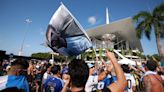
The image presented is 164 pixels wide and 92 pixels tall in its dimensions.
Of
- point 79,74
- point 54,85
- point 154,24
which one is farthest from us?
point 154,24

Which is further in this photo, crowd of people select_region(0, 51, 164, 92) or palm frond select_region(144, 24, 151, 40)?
palm frond select_region(144, 24, 151, 40)

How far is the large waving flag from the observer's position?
8422 mm

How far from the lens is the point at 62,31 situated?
8852 mm

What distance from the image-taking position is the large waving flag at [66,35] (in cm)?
842

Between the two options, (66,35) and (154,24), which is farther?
(154,24)

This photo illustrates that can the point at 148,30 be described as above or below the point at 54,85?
above

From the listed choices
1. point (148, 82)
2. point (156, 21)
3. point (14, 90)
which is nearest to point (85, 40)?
point (148, 82)

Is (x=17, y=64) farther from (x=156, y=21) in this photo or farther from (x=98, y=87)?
(x=156, y=21)

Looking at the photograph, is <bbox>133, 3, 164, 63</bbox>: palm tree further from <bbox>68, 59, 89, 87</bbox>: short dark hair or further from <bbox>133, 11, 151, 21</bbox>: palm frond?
<bbox>68, 59, 89, 87</bbox>: short dark hair

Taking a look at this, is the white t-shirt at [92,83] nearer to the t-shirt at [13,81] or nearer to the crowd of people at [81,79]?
the crowd of people at [81,79]

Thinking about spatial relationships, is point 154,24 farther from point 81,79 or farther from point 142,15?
point 81,79

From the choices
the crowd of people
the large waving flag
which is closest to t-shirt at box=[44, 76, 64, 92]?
the crowd of people

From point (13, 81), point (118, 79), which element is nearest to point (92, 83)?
point (13, 81)

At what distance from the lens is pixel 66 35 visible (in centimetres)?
873
